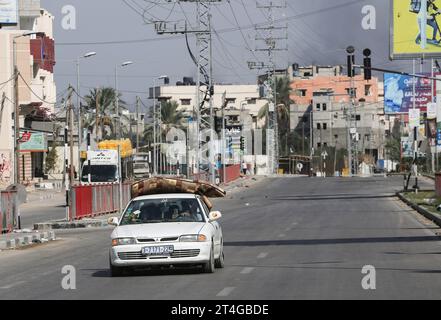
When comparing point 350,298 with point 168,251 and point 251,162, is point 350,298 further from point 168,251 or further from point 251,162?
point 251,162

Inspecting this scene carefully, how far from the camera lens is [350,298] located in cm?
1398

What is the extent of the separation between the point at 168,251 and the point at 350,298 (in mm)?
4551

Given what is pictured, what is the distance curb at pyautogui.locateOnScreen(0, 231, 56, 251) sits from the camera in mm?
28500

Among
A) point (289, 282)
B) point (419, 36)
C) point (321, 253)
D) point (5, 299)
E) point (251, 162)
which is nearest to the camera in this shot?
point (5, 299)

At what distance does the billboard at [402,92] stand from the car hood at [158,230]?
69.0 m

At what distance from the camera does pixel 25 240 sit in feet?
98.6

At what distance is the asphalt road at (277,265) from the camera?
49.8 ft

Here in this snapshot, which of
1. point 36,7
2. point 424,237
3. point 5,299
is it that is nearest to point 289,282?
point 5,299

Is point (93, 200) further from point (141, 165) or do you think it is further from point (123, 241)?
point (141, 165)

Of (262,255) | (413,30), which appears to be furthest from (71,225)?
(413,30)

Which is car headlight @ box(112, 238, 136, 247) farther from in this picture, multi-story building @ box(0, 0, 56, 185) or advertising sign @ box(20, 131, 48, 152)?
advertising sign @ box(20, 131, 48, 152)

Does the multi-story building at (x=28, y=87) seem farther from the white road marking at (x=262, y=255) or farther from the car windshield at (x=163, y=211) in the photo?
the car windshield at (x=163, y=211)

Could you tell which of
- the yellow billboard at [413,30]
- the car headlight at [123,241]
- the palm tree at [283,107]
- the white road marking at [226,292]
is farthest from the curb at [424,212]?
the palm tree at [283,107]

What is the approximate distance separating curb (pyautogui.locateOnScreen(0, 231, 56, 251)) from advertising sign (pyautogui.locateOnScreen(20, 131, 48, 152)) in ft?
172
